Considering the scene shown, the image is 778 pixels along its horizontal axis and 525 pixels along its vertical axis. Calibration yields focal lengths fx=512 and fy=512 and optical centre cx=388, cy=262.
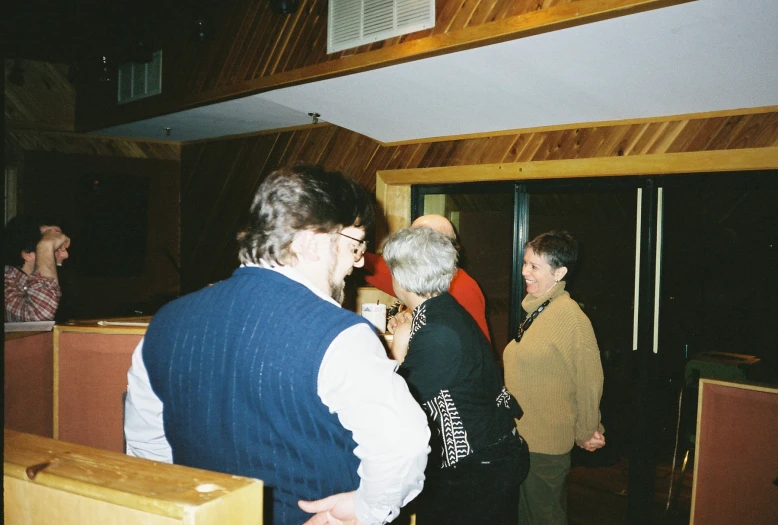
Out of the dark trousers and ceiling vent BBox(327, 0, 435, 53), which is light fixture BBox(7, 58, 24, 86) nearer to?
ceiling vent BBox(327, 0, 435, 53)

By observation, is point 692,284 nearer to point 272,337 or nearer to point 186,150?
point 272,337

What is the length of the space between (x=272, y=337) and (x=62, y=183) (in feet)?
17.7

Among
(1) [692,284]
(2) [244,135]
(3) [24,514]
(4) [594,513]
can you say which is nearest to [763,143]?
(1) [692,284]

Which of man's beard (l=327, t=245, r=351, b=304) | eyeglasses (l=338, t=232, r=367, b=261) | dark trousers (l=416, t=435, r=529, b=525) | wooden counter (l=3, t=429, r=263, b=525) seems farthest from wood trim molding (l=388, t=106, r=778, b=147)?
wooden counter (l=3, t=429, r=263, b=525)

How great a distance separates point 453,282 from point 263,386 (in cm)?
186

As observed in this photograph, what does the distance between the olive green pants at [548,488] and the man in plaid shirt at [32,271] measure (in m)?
2.87

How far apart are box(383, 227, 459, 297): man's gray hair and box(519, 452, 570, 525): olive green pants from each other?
46.4 inches

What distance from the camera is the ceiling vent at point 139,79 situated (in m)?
4.45

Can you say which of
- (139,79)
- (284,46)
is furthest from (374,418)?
(139,79)

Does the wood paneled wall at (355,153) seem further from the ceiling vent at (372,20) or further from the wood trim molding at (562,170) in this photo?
the ceiling vent at (372,20)

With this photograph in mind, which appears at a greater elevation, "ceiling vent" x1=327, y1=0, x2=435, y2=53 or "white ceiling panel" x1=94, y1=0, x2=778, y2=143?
"ceiling vent" x1=327, y1=0, x2=435, y2=53

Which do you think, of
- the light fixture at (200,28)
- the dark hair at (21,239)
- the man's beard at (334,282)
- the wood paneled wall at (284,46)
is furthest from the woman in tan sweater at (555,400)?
the light fixture at (200,28)

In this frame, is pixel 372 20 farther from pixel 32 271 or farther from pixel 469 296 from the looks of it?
pixel 32 271

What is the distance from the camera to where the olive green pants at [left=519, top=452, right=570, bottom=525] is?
250 centimetres
